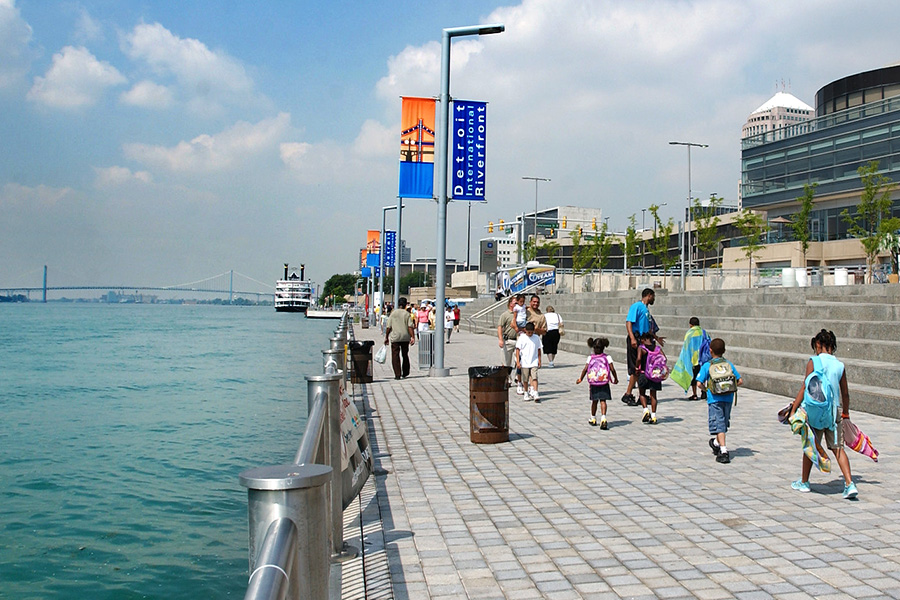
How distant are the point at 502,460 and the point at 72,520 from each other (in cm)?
525

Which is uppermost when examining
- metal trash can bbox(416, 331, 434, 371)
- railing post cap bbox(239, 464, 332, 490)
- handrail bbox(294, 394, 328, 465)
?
railing post cap bbox(239, 464, 332, 490)

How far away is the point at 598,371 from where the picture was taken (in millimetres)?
10211

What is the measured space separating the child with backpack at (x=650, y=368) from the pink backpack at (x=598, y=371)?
29.5 inches

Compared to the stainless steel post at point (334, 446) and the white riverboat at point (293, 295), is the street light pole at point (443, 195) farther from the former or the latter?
the white riverboat at point (293, 295)

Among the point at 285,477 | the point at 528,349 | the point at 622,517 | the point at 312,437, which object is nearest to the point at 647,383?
the point at 528,349

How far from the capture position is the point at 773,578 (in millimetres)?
4668

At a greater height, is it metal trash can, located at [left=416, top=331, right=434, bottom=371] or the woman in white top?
the woman in white top

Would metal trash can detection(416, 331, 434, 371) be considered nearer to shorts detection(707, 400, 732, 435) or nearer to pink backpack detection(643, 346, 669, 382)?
pink backpack detection(643, 346, 669, 382)

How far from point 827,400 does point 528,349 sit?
6.79m

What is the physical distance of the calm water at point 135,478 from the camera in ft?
23.4

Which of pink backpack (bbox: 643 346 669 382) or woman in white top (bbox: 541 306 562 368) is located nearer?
pink backpack (bbox: 643 346 669 382)

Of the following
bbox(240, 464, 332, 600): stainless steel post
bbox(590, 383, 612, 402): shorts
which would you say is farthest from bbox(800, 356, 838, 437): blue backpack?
bbox(240, 464, 332, 600): stainless steel post

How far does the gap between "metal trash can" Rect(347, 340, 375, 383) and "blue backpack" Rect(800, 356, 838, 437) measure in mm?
11445

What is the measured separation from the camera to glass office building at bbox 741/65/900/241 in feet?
163
